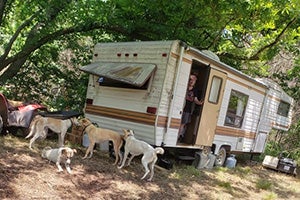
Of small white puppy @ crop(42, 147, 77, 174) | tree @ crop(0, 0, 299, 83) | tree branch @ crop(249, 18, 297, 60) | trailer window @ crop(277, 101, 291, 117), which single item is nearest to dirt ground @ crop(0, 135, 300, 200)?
small white puppy @ crop(42, 147, 77, 174)

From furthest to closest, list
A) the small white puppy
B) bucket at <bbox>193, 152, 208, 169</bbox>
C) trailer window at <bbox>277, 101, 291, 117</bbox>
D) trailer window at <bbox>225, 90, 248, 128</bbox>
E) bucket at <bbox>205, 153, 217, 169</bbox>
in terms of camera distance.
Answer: trailer window at <bbox>277, 101, 291, 117</bbox>, trailer window at <bbox>225, 90, 248, 128</bbox>, bucket at <bbox>205, 153, 217, 169</bbox>, bucket at <bbox>193, 152, 208, 169</bbox>, the small white puppy

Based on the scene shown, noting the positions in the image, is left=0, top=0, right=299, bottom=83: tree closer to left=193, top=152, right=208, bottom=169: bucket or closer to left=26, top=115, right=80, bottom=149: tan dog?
left=26, top=115, right=80, bottom=149: tan dog

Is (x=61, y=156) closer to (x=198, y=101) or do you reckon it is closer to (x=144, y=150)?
(x=144, y=150)

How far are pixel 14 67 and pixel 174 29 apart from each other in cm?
461

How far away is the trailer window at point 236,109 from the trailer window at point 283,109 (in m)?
2.73

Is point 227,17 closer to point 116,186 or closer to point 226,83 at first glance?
point 226,83

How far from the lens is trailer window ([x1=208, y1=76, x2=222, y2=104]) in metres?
7.75

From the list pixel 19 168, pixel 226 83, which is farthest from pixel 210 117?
pixel 19 168

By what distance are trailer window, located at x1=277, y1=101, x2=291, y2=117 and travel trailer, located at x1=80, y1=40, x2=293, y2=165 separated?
6.96ft

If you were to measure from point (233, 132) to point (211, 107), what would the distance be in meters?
1.77

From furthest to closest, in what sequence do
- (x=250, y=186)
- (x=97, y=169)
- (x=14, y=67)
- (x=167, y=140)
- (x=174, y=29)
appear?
(x=14, y=67) < (x=174, y=29) < (x=250, y=186) < (x=167, y=140) < (x=97, y=169)

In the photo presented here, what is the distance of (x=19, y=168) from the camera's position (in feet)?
16.3

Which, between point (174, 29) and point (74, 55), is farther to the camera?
point (74, 55)

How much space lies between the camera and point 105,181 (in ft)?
17.5
